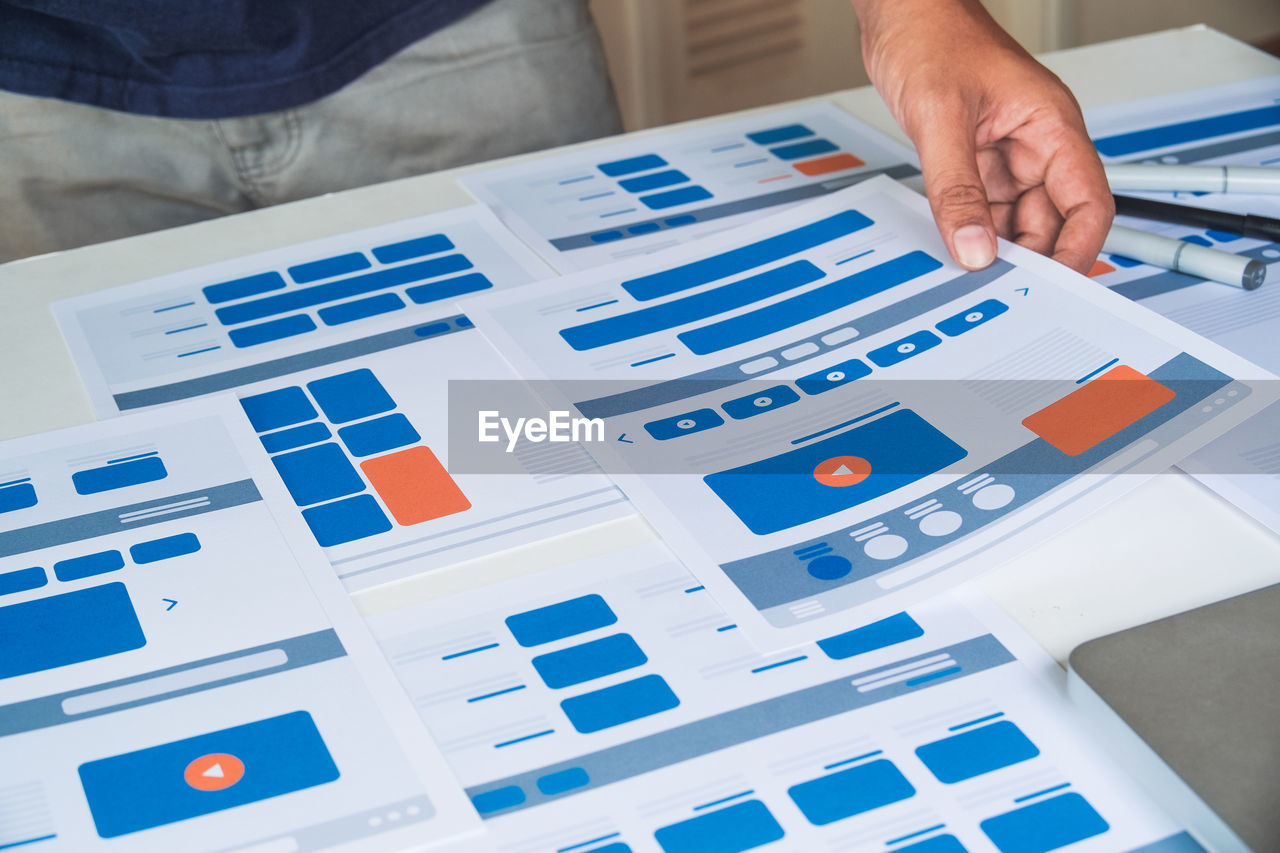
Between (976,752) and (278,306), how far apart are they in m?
0.48

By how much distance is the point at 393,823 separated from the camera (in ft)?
1.36

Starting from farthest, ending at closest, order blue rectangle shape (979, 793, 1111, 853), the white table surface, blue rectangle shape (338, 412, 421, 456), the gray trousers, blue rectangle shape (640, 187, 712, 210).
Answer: the gray trousers → blue rectangle shape (640, 187, 712, 210) → blue rectangle shape (338, 412, 421, 456) → the white table surface → blue rectangle shape (979, 793, 1111, 853)

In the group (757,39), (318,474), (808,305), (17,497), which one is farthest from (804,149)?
Result: (757,39)

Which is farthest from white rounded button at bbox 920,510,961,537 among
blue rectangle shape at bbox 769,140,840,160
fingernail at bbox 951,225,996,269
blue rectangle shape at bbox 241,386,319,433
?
blue rectangle shape at bbox 769,140,840,160

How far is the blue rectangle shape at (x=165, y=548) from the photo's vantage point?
21.2 inches

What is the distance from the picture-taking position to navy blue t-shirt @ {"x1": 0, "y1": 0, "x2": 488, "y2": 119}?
881 mm

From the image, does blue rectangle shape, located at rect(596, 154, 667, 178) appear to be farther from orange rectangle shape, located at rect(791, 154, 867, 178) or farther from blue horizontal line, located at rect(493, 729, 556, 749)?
blue horizontal line, located at rect(493, 729, 556, 749)

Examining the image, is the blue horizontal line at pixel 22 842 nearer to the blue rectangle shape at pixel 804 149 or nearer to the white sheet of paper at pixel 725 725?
the white sheet of paper at pixel 725 725

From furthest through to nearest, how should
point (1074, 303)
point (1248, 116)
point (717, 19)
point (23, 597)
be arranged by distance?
point (717, 19) < point (1248, 116) < point (1074, 303) < point (23, 597)

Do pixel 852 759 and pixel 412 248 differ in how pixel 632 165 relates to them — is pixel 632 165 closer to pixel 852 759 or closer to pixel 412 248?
pixel 412 248

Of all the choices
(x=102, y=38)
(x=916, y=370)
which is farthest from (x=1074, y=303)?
(x=102, y=38)

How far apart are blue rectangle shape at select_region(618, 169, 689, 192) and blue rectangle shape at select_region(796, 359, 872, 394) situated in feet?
0.90

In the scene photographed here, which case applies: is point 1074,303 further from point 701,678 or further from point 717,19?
point 717,19

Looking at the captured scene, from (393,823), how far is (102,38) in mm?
716
